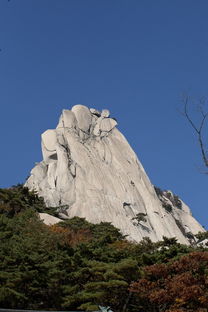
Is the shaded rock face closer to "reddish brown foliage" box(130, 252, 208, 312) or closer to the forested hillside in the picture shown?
the forested hillside

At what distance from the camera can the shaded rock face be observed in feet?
145

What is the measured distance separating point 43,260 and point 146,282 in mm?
3942

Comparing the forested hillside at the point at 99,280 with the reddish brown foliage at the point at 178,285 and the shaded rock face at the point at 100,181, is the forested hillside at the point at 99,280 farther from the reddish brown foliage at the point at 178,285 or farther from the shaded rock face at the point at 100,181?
the shaded rock face at the point at 100,181

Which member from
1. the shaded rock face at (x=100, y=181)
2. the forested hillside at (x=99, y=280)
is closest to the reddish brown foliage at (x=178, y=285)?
the forested hillside at (x=99, y=280)

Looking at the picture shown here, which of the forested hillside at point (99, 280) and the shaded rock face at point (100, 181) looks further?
the shaded rock face at point (100, 181)

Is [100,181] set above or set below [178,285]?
above

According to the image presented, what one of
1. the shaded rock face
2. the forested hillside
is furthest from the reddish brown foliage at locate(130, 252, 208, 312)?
the shaded rock face

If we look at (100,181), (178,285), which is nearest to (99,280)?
(178,285)

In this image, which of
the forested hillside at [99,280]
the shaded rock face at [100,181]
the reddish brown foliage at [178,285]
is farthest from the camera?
the shaded rock face at [100,181]

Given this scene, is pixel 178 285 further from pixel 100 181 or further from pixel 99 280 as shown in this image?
pixel 100 181

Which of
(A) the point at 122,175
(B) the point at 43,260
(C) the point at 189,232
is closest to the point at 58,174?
(A) the point at 122,175

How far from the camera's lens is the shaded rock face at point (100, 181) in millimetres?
44312

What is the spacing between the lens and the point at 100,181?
47562 mm

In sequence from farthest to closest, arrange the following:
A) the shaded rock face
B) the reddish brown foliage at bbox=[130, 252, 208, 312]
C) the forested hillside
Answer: the shaded rock face
the forested hillside
the reddish brown foliage at bbox=[130, 252, 208, 312]
